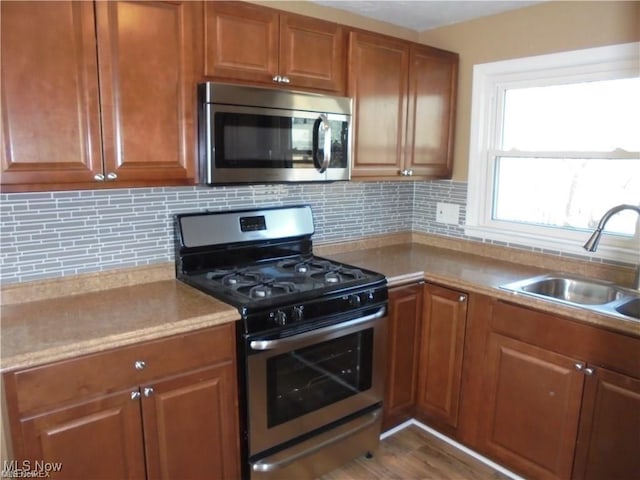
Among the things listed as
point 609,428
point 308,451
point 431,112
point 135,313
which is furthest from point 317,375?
point 431,112

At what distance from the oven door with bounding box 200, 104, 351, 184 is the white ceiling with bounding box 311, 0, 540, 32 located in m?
0.70

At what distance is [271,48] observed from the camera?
2076 mm

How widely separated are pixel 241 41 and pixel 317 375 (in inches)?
57.5

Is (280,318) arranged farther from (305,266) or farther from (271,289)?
(305,266)

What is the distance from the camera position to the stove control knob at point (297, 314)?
6.33 feet

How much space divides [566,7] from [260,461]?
2.58 m

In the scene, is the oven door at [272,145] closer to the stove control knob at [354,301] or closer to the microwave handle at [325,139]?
the microwave handle at [325,139]

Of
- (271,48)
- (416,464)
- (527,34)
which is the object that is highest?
(527,34)

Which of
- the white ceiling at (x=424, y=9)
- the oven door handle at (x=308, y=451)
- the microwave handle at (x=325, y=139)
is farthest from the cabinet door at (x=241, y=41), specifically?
the oven door handle at (x=308, y=451)

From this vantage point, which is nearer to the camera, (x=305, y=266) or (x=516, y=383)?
(x=516, y=383)

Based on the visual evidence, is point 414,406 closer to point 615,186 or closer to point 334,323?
point 334,323

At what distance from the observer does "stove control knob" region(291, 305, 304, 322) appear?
1.93m

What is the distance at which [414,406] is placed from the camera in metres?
2.63

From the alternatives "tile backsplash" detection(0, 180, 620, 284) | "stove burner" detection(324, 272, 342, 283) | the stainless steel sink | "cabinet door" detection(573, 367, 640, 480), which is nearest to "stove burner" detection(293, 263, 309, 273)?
"stove burner" detection(324, 272, 342, 283)
